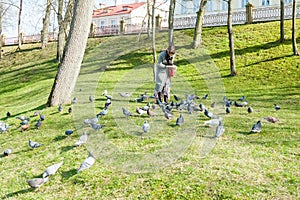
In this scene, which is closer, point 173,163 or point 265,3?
point 173,163

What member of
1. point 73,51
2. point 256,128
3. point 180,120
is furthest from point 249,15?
point 180,120

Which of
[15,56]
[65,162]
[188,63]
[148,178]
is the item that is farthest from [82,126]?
[15,56]

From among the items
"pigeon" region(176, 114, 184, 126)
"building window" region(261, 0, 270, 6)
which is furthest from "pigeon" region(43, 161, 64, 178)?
"building window" region(261, 0, 270, 6)

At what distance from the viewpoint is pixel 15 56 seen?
103 feet

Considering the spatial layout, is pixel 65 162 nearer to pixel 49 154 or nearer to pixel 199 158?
pixel 49 154

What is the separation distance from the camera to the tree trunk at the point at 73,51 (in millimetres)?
9170

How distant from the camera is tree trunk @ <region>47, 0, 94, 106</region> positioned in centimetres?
917

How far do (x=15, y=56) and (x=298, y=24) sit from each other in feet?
79.4

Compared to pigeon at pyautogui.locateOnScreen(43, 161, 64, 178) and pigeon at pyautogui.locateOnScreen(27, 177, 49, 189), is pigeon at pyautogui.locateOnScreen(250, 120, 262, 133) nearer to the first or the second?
pigeon at pyautogui.locateOnScreen(43, 161, 64, 178)

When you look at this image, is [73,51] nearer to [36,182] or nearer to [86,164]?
[86,164]

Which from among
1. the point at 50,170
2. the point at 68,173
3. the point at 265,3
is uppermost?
the point at 265,3

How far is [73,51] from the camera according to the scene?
30.1 ft

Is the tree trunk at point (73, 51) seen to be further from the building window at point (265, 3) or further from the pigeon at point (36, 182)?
the building window at point (265, 3)

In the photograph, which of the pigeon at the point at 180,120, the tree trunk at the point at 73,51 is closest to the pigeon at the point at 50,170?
the pigeon at the point at 180,120
